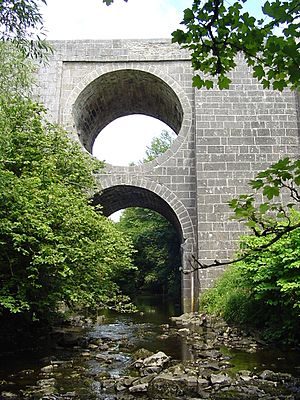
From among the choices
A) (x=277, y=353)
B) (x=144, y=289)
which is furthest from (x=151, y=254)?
(x=277, y=353)

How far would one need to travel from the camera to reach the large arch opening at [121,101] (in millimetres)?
16000

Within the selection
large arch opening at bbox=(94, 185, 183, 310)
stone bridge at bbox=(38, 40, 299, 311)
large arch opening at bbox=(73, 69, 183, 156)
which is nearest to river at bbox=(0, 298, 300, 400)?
stone bridge at bbox=(38, 40, 299, 311)

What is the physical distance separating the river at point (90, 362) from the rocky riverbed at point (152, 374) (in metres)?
0.01

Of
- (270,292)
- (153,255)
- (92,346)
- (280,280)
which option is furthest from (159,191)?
(153,255)

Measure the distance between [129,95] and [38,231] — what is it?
38.1 feet

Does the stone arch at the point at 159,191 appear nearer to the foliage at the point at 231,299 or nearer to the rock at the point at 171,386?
the foliage at the point at 231,299

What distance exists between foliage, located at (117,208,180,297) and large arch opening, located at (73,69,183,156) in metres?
8.49

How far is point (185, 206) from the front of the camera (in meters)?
15.0

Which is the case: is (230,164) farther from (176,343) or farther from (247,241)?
(176,343)

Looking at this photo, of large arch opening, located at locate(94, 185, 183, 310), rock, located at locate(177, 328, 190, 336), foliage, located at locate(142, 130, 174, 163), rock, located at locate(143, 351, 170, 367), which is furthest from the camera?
foliage, located at locate(142, 130, 174, 163)

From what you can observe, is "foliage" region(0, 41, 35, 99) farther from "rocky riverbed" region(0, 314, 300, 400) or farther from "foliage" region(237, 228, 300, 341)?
"foliage" region(237, 228, 300, 341)

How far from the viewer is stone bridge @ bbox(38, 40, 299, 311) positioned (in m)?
14.6

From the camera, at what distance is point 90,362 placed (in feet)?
28.1

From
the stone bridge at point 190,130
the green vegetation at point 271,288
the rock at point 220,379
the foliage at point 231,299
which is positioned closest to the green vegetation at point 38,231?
the rock at point 220,379
